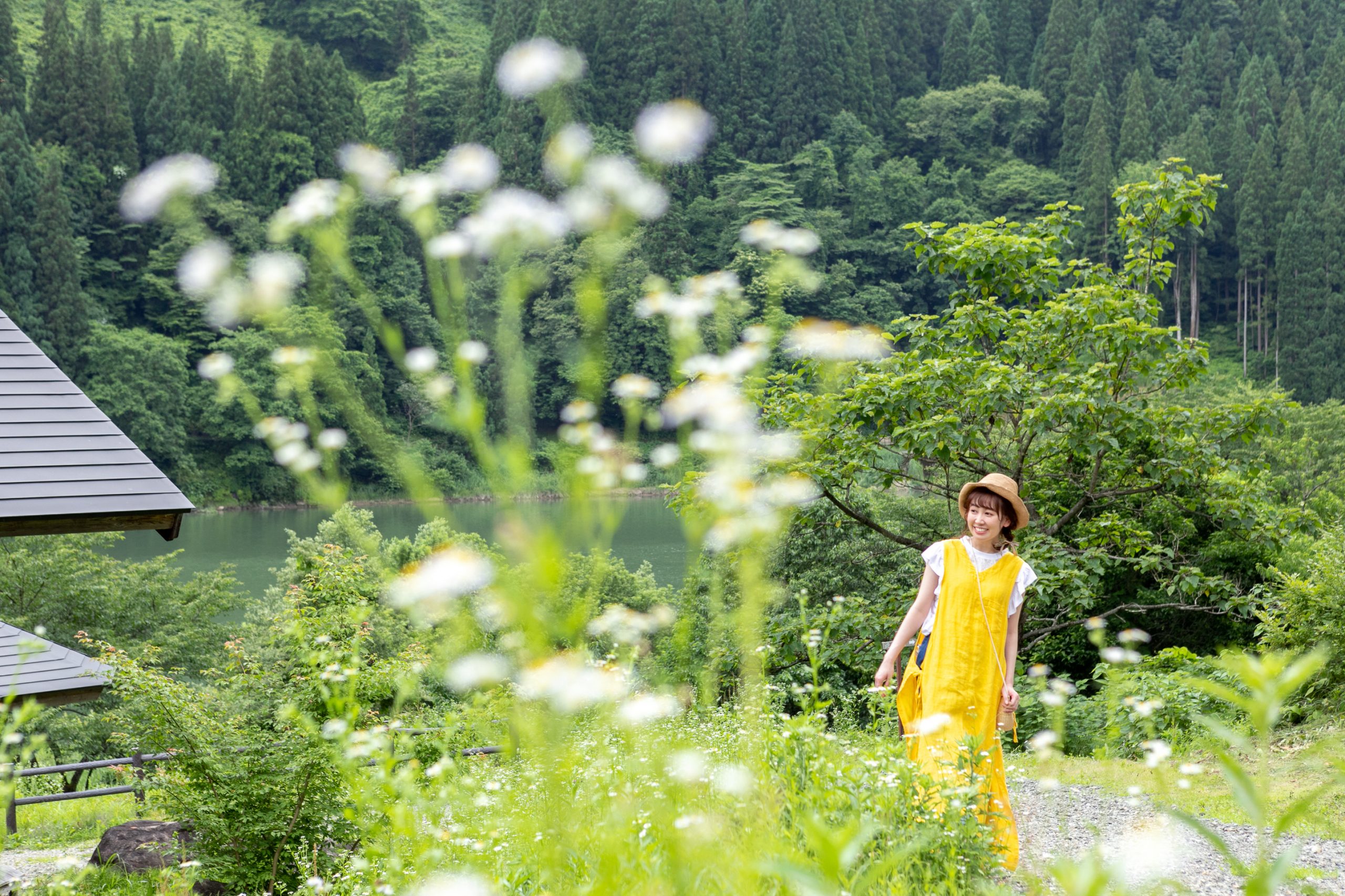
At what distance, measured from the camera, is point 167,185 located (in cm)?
137

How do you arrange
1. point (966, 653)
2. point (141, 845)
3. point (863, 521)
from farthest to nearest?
point (863, 521), point (141, 845), point (966, 653)

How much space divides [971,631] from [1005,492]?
0.48 metres

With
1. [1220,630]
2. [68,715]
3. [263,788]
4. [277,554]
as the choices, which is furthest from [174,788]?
[277,554]

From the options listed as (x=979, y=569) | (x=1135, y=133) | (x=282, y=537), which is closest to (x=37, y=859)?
(x=979, y=569)

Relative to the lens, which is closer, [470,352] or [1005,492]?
[470,352]

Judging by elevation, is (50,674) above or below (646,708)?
below

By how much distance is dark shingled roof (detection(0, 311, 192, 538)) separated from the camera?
3.96 meters

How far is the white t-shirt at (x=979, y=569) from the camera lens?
3.69 m

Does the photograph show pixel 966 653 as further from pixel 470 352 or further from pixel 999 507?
pixel 470 352

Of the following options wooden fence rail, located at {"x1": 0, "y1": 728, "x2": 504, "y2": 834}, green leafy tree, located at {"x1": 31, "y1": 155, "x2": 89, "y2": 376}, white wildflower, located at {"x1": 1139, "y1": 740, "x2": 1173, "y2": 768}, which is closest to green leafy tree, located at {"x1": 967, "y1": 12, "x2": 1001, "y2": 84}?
green leafy tree, located at {"x1": 31, "y1": 155, "x2": 89, "y2": 376}

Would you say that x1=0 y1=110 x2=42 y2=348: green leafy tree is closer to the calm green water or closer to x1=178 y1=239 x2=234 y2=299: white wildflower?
the calm green water

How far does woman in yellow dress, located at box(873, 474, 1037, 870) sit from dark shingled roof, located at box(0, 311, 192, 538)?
2.75 m

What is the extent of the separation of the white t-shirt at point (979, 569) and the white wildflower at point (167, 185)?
2774 mm

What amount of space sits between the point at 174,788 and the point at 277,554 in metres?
29.5
